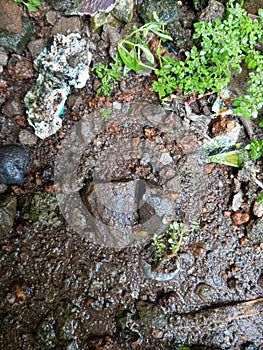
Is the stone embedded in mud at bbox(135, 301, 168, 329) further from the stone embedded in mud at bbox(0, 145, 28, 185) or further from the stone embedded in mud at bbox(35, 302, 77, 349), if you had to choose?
the stone embedded in mud at bbox(0, 145, 28, 185)

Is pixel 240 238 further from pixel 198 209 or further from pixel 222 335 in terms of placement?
pixel 222 335

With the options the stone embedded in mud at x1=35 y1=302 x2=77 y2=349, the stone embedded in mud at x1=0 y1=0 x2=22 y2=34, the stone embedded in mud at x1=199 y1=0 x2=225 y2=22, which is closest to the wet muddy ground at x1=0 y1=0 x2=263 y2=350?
the stone embedded in mud at x1=35 y1=302 x2=77 y2=349

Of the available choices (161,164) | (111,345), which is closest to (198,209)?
(161,164)

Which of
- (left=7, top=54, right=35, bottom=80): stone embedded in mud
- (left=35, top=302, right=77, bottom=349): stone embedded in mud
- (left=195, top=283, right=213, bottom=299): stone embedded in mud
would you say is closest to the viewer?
(left=35, top=302, right=77, bottom=349): stone embedded in mud

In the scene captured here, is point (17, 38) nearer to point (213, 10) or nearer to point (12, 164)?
point (12, 164)

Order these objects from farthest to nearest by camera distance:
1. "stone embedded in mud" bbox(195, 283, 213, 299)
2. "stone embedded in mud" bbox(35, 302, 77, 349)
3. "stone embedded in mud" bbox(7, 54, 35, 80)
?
"stone embedded in mud" bbox(7, 54, 35, 80)
"stone embedded in mud" bbox(195, 283, 213, 299)
"stone embedded in mud" bbox(35, 302, 77, 349)

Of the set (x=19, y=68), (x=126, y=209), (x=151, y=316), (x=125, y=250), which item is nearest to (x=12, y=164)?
(x=19, y=68)

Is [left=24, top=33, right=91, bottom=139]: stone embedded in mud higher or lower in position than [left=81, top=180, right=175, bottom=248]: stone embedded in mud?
higher
